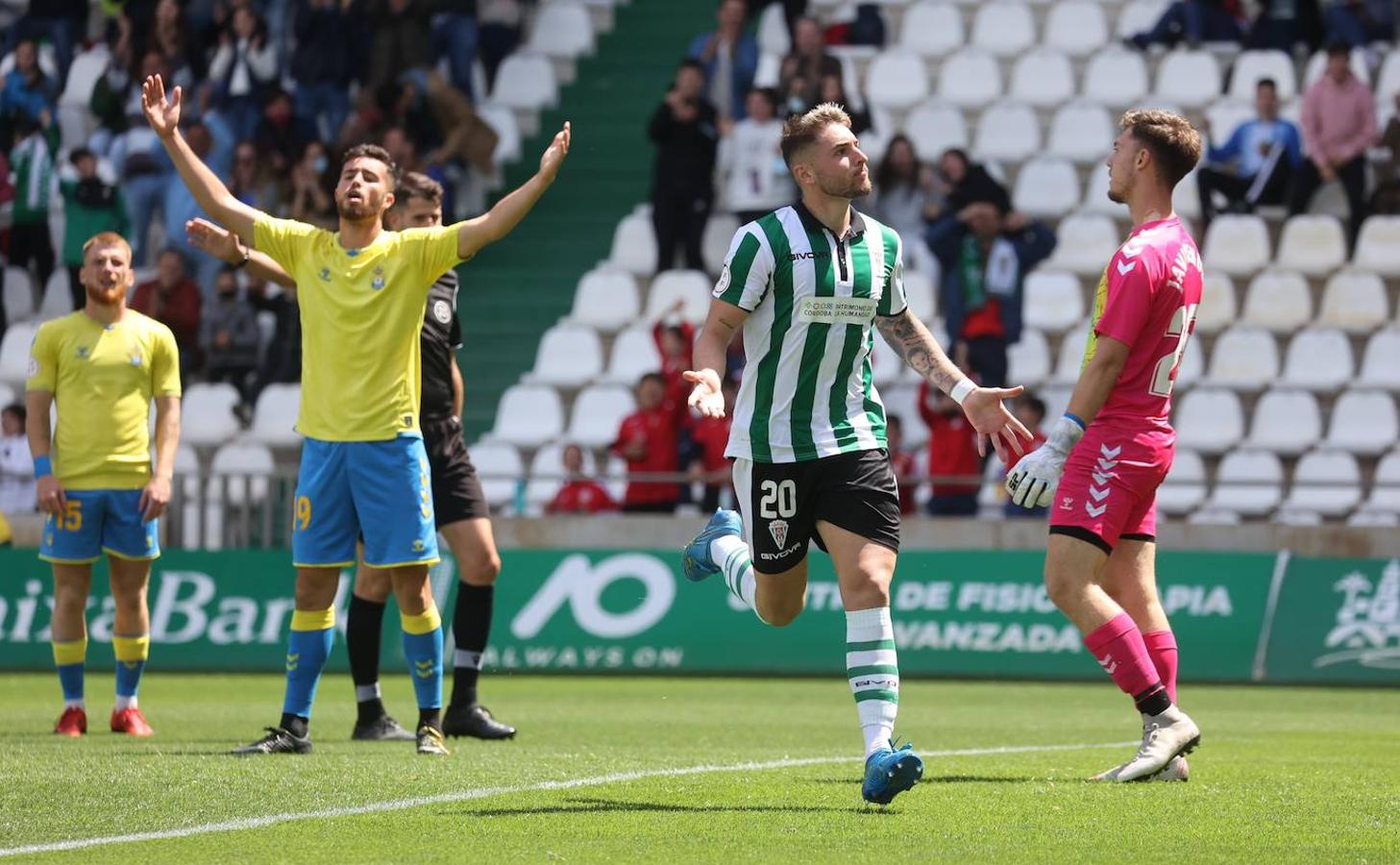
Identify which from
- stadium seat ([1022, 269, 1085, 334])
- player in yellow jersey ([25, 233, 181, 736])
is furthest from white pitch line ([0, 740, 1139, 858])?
stadium seat ([1022, 269, 1085, 334])

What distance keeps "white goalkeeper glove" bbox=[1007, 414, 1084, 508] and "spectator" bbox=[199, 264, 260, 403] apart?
45.8 feet

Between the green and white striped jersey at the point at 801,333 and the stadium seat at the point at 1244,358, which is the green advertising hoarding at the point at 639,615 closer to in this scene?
the stadium seat at the point at 1244,358

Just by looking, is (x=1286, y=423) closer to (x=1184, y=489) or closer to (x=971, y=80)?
(x=1184, y=489)

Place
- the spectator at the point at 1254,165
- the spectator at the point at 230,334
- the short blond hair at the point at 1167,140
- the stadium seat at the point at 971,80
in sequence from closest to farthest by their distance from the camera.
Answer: the short blond hair at the point at 1167,140, the spectator at the point at 1254,165, the spectator at the point at 230,334, the stadium seat at the point at 971,80

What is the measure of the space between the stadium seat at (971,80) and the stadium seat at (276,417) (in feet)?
25.3

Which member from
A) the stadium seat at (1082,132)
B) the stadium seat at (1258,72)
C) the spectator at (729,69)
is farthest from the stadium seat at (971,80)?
the stadium seat at (1258,72)

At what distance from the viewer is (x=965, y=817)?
22.0ft

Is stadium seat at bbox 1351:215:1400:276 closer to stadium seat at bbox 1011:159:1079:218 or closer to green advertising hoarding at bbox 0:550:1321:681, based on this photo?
stadium seat at bbox 1011:159:1079:218

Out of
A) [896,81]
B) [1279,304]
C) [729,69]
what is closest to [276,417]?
[729,69]

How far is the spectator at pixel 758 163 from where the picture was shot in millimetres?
19812

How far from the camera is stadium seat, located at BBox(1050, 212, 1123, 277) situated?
20.7 m

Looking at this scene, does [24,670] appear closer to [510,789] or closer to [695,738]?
[695,738]

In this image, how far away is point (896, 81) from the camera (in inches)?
908

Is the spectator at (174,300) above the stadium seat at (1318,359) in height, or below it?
below
